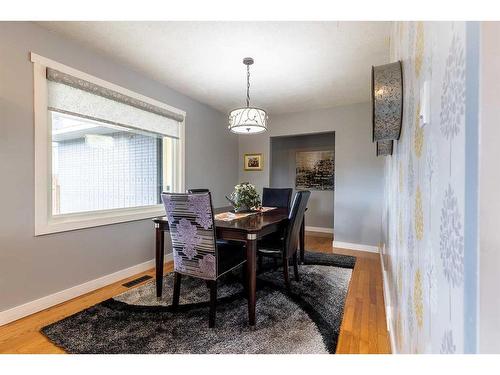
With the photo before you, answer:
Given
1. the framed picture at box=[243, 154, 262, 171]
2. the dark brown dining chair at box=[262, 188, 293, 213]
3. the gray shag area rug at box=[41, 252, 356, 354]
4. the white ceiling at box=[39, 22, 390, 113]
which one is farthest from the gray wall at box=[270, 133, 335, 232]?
the gray shag area rug at box=[41, 252, 356, 354]

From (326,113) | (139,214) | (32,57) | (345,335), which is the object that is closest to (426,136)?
(345,335)

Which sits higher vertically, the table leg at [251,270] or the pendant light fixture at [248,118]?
the pendant light fixture at [248,118]

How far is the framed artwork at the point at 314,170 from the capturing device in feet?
17.5

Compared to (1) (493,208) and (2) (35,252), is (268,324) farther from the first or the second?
(2) (35,252)

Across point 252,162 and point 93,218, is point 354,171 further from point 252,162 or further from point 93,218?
point 93,218

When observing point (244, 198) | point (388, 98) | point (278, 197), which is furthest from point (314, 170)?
point (388, 98)

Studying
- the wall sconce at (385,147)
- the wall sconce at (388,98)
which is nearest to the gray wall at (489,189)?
the wall sconce at (388,98)

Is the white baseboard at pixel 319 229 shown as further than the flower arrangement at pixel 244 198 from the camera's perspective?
Yes

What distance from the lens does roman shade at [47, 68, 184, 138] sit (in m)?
2.10

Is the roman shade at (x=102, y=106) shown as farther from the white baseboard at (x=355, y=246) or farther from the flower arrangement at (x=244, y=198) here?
the white baseboard at (x=355, y=246)

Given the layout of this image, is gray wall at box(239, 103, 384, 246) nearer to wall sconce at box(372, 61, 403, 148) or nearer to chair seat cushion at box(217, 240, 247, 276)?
chair seat cushion at box(217, 240, 247, 276)

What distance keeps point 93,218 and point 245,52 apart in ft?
7.21

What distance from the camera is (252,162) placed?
4.71 metres

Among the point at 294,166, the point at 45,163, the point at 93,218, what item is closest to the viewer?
the point at 45,163
